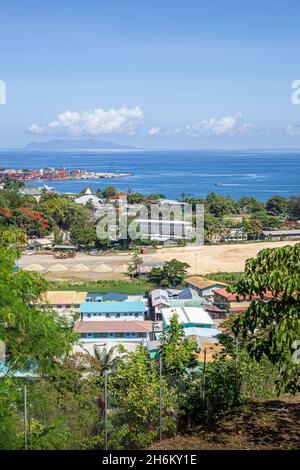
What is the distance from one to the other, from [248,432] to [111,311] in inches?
481

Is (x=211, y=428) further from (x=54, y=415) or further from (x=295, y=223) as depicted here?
(x=295, y=223)

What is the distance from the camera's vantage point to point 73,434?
3.80m

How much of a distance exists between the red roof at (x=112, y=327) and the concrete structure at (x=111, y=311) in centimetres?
131

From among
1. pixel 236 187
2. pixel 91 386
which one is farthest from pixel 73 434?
pixel 236 187

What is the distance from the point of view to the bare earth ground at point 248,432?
3.41 m

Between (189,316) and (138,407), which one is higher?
(138,407)

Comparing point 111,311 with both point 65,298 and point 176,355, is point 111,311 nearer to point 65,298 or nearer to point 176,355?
point 65,298

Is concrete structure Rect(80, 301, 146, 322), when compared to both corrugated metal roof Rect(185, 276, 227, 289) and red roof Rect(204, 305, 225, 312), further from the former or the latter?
corrugated metal roof Rect(185, 276, 227, 289)

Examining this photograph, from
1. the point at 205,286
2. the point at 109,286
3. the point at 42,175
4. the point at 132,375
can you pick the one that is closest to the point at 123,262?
the point at 109,286

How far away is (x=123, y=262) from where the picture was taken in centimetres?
2567

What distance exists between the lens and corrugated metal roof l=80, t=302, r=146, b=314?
15.7 meters

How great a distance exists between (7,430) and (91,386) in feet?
9.71

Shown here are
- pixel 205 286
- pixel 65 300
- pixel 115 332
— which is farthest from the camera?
pixel 205 286

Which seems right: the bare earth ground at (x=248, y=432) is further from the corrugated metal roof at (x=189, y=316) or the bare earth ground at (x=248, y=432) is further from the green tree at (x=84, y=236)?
the green tree at (x=84, y=236)
